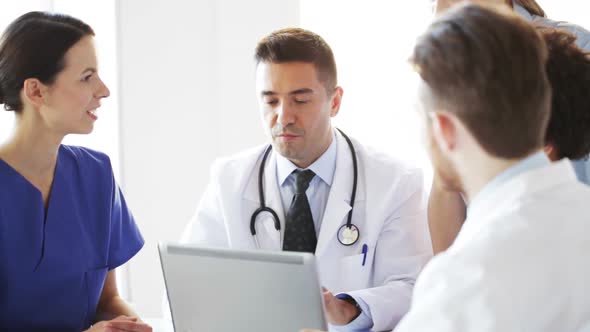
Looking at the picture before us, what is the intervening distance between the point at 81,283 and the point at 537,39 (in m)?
1.40

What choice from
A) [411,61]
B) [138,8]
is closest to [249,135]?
[138,8]

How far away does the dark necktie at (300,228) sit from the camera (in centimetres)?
205

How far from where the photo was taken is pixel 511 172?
1083mm

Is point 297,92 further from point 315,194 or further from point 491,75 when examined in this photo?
point 491,75

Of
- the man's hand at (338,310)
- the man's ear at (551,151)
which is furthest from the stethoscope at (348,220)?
the man's ear at (551,151)

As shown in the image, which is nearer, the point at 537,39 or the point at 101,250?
the point at 537,39

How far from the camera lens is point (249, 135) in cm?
341

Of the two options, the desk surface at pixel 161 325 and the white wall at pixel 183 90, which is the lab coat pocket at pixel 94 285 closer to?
the desk surface at pixel 161 325

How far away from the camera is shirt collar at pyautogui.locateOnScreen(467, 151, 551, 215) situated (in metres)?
1.08

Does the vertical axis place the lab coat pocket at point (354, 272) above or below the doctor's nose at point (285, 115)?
below

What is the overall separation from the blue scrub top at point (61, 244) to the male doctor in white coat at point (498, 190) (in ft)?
3.93

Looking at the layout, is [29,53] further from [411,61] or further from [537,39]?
[537,39]

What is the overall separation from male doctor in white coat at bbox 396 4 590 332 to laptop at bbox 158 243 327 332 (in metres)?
0.37

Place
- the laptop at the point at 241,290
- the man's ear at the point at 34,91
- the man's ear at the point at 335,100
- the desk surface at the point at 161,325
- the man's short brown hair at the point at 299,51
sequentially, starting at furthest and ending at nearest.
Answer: the man's ear at the point at 335,100 → the man's short brown hair at the point at 299,51 → the man's ear at the point at 34,91 → the desk surface at the point at 161,325 → the laptop at the point at 241,290
